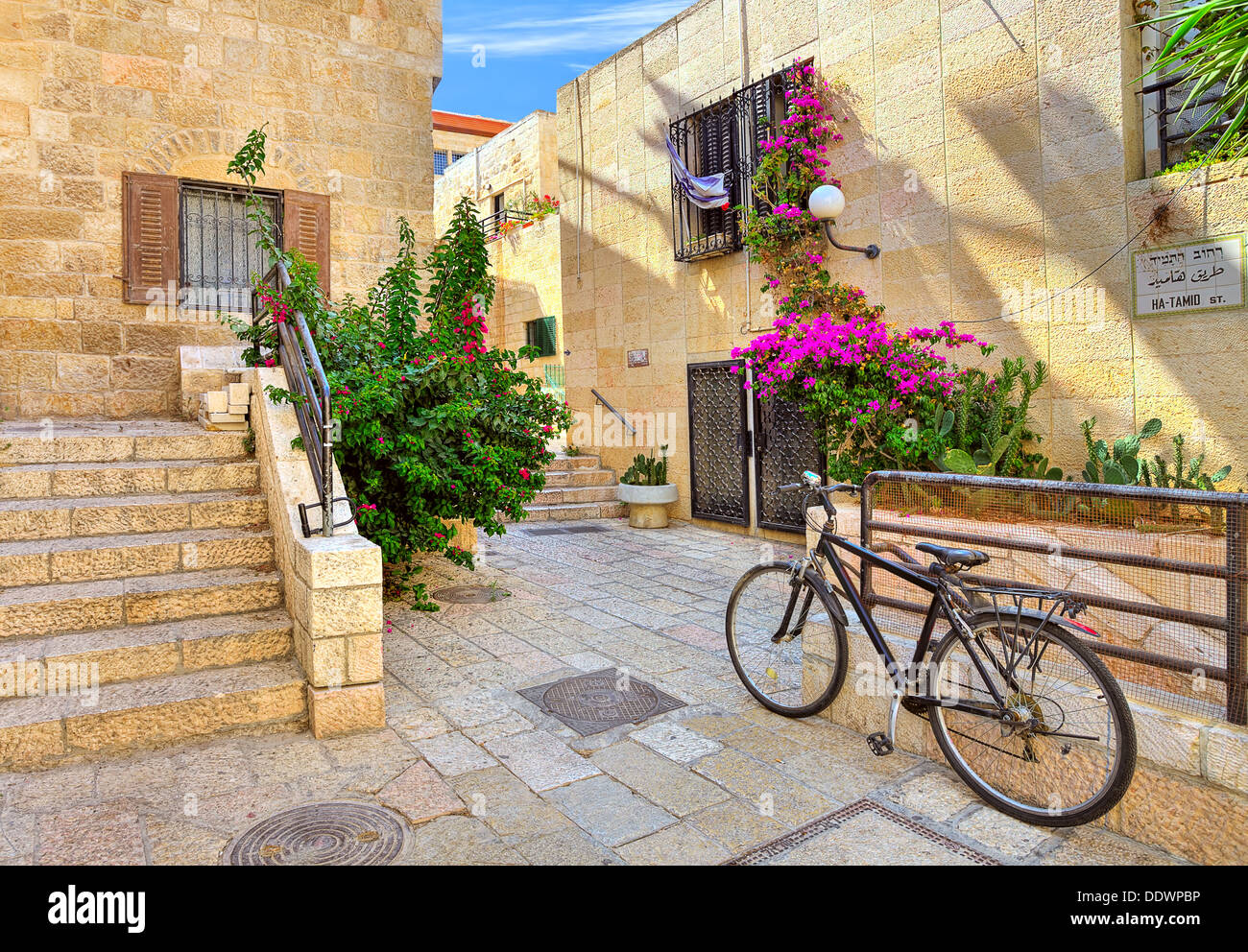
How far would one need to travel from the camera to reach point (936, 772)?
3293 millimetres

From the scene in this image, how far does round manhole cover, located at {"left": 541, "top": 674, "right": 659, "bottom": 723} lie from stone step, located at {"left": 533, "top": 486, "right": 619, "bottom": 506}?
6.23 m

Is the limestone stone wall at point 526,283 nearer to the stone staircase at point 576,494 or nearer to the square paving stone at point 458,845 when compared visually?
the stone staircase at point 576,494

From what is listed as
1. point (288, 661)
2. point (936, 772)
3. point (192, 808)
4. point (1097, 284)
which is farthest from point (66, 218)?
point (1097, 284)

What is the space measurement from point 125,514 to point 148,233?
3.72m

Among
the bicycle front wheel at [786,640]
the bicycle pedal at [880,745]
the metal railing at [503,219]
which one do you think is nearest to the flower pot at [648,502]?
the bicycle front wheel at [786,640]

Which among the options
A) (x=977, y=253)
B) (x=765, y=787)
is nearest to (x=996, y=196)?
(x=977, y=253)

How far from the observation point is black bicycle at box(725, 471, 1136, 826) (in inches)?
108

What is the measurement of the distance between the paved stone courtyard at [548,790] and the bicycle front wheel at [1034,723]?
0.12 metres

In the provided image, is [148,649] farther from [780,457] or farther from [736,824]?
[780,457]

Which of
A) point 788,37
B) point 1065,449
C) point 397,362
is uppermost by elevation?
point 788,37

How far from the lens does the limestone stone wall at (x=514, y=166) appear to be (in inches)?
657

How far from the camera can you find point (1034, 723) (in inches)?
113

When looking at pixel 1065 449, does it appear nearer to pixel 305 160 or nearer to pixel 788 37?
pixel 788 37
